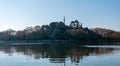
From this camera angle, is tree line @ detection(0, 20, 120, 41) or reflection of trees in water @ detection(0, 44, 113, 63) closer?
reflection of trees in water @ detection(0, 44, 113, 63)

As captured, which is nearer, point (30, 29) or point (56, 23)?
point (56, 23)

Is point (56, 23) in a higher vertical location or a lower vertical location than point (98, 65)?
higher

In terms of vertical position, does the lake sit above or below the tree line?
below

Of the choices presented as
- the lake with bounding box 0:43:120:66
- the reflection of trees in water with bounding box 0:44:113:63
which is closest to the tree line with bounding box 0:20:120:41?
the reflection of trees in water with bounding box 0:44:113:63

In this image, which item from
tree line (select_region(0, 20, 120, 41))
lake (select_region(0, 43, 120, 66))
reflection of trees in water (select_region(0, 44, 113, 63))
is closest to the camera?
lake (select_region(0, 43, 120, 66))

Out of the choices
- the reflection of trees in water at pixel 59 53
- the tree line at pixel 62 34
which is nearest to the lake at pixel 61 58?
the reflection of trees in water at pixel 59 53

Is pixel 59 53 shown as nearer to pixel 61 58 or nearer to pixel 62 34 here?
pixel 61 58

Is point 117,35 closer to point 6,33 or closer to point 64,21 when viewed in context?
point 64,21

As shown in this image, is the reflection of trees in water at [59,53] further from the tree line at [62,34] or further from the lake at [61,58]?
the tree line at [62,34]

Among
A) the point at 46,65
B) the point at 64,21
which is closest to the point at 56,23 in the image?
the point at 64,21

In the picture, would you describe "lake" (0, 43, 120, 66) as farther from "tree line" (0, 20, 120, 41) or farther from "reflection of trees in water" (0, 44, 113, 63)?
"tree line" (0, 20, 120, 41)

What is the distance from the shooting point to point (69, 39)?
108 m

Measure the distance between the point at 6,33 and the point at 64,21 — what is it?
37545 mm

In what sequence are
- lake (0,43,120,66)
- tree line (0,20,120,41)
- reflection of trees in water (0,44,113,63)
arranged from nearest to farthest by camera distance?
lake (0,43,120,66) → reflection of trees in water (0,44,113,63) → tree line (0,20,120,41)
